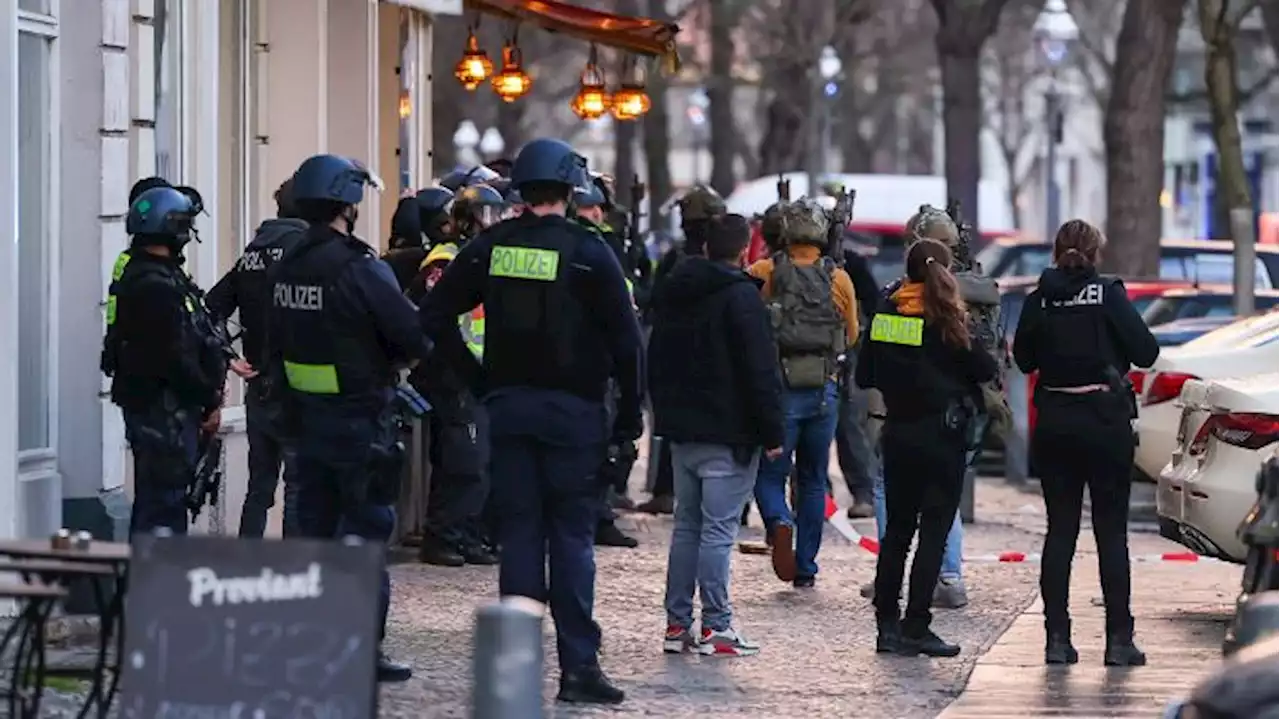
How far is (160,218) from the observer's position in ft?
36.4

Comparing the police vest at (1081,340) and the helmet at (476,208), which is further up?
the helmet at (476,208)

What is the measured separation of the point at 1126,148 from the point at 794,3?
16677 millimetres

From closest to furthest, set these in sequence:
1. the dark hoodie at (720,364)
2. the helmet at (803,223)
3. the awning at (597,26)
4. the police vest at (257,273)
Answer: the dark hoodie at (720,364) → the police vest at (257,273) → the helmet at (803,223) → the awning at (597,26)

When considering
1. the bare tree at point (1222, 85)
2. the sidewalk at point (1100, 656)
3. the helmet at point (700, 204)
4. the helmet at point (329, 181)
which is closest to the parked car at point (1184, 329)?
the bare tree at point (1222, 85)

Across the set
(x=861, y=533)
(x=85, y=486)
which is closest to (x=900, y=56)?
(x=861, y=533)

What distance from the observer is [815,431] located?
1445 cm

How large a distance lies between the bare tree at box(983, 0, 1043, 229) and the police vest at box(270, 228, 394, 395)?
167 feet

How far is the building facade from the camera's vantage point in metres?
12.1

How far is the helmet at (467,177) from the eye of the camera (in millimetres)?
15751

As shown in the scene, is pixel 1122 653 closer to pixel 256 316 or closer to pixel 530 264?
pixel 530 264

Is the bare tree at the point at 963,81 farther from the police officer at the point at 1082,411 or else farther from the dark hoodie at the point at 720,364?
the dark hoodie at the point at 720,364

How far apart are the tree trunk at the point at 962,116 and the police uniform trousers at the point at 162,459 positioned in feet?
81.1

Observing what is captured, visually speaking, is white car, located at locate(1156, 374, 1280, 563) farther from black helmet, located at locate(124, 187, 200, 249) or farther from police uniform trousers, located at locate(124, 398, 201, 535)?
black helmet, located at locate(124, 187, 200, 249)

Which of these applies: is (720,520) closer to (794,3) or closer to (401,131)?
(401,131)
